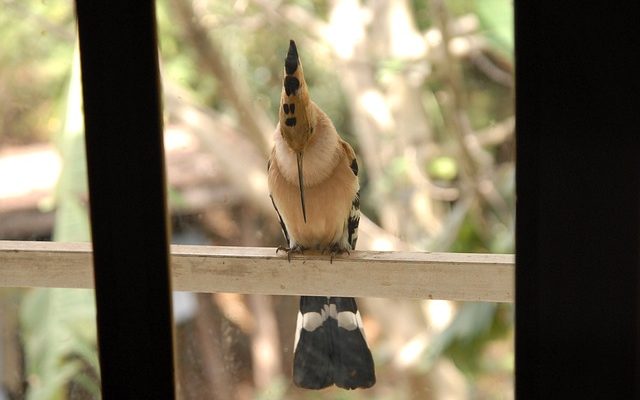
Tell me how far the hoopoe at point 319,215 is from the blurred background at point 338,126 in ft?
4.58

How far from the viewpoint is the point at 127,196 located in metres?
0.76

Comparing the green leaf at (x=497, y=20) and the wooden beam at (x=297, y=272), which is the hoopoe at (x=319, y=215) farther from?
the green leaf at (x=497, y=20)

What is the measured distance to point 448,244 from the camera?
3.66 meters

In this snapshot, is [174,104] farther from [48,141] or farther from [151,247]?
[151,247]

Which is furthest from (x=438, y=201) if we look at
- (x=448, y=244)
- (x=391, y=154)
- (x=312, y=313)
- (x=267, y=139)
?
(x=312, y=313)

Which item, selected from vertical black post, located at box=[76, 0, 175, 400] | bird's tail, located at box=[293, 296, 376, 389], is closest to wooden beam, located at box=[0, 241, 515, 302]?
bird's tail, located at box=[293, 296, 376, 389]

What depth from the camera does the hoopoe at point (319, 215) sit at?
191cm

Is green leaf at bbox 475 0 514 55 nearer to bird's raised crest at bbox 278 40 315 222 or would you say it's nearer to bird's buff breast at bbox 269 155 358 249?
bird's buff breast at bbox 269 155 358 249

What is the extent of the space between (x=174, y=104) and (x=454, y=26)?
141 cm

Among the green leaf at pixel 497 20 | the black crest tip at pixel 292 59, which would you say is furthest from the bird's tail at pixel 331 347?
the green leaf at pixel 497 20
